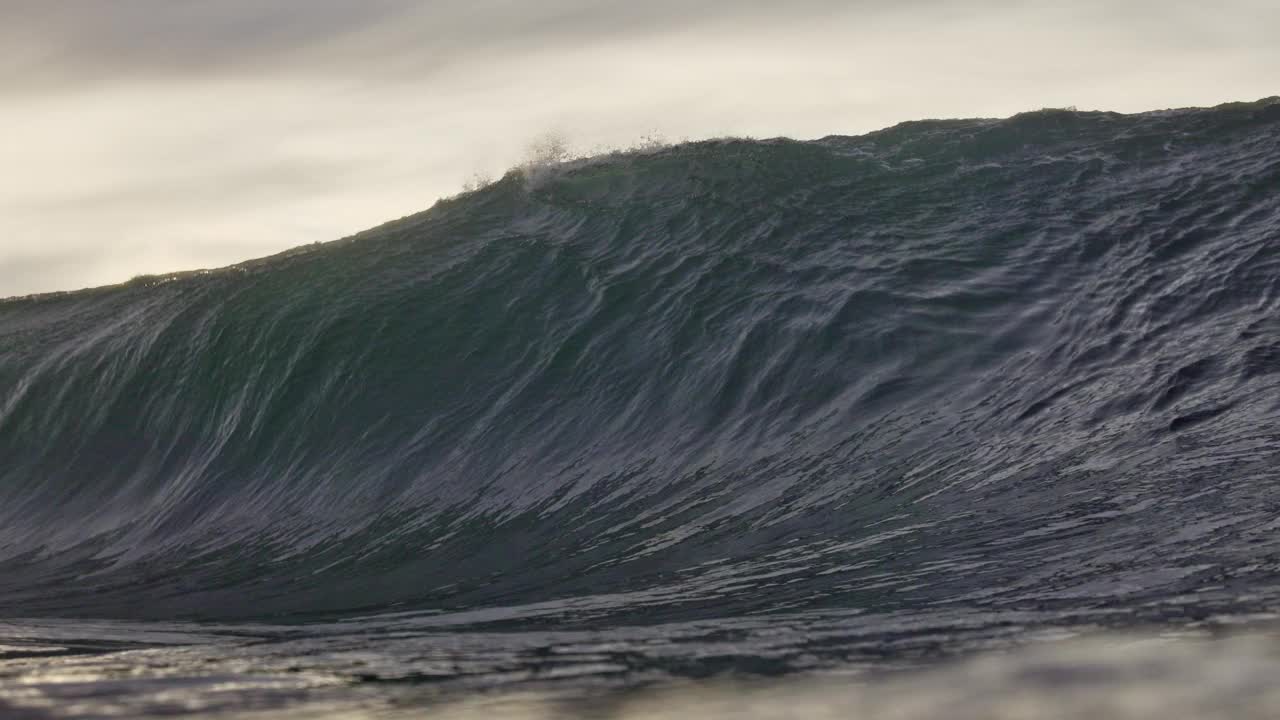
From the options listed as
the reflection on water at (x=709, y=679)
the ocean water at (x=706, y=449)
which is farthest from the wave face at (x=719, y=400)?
the reflection on water at (x=709, y=679)

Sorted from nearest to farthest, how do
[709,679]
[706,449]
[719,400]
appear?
[709,679] < [706,449] < [719,400]

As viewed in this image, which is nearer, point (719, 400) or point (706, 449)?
point (706, 449)

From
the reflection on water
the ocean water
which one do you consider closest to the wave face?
the ocean water

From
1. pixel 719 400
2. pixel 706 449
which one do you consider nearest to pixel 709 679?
pixel 706 449

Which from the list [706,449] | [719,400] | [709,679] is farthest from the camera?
[719,400]

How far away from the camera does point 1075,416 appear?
7492 millimetres

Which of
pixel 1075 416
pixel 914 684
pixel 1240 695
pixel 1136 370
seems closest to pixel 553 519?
pixel 1075 416

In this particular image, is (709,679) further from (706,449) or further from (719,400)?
(719,400)

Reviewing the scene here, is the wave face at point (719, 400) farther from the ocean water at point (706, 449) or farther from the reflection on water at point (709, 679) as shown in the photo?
the reflection on water at point (709, 679)

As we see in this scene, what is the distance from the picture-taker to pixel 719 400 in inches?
369

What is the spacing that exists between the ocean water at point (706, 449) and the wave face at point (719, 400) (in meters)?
0.04

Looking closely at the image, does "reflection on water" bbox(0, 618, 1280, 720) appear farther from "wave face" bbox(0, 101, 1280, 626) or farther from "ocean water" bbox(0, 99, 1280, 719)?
"wave face" bbox(0, 101, 1280, 626)

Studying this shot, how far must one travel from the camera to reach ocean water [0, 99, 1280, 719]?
11.9 ft

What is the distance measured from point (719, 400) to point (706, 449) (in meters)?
0.77
